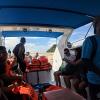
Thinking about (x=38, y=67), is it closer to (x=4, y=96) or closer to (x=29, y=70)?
(x=29, y=70)

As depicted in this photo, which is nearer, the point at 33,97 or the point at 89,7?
the point at 33,97

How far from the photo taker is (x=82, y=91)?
4.21 meters

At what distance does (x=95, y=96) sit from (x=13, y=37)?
7.73 meters

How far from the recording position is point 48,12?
4.93 metres

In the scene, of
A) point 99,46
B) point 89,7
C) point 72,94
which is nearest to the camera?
point 99,46

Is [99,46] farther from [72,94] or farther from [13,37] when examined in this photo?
[13,37]

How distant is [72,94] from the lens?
2.60m

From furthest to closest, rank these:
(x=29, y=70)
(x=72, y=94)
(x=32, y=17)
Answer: (x=29, y=70)
(x=32, y=17)
(x=72, y=94)

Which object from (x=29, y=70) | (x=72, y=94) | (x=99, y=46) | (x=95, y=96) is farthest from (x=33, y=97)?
(x=29, y=70)

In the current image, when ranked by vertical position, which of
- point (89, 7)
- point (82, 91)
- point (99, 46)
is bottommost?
point (82, 91)

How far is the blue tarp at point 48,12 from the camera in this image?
4.31 m

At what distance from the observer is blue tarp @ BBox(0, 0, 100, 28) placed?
431 centimetres

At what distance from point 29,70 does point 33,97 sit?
6.30 meters

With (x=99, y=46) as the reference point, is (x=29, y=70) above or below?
below
